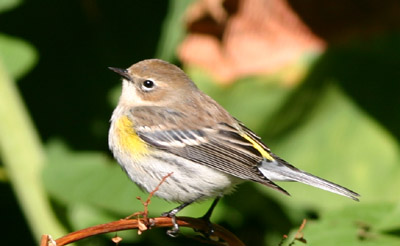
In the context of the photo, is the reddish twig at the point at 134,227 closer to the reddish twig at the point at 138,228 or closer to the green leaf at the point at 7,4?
the reddish twig at the point at 138,228

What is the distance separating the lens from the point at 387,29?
16.3ft

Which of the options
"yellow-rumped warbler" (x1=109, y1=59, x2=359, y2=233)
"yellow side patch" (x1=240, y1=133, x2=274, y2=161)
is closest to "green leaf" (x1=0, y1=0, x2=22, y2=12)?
"yellow-rumped warbler" (x1=109, y1=59, x2=359, y2=233)

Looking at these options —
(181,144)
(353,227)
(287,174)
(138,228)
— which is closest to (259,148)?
(287,174)

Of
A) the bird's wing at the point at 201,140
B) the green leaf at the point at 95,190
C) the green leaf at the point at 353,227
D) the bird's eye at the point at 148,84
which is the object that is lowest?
the green leaf at the point at 95,190

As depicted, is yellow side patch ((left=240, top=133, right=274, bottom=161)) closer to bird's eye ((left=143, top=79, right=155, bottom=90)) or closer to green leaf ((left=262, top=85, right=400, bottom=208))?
bird's eye ((left=143, top=79, right=155, bottom=90))

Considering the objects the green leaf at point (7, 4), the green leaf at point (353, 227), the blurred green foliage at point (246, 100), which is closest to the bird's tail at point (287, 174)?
the green leaf at point (353, 227)

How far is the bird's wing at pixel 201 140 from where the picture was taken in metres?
3.70

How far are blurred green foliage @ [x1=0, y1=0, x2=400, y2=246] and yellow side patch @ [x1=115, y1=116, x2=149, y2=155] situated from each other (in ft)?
2.50

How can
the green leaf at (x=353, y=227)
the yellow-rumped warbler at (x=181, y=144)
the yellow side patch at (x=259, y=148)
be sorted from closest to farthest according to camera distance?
the green leaf at (x=353, y=227), the yellow-rumped warbler at (x=181, y=144), the yellow side patch at (x=259, y=148)

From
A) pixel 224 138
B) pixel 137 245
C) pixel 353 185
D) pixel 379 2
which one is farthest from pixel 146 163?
pixel 379 2

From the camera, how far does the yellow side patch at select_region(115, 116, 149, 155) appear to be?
3.72m

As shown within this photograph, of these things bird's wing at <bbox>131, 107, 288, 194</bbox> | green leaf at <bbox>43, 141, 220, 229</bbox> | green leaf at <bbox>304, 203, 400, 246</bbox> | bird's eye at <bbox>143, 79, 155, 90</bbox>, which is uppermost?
bird's eye at <bbox>143, 79, 155, 90</bbox>

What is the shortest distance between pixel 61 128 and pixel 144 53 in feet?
2.18

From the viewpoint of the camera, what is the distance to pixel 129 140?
3.75 metres
